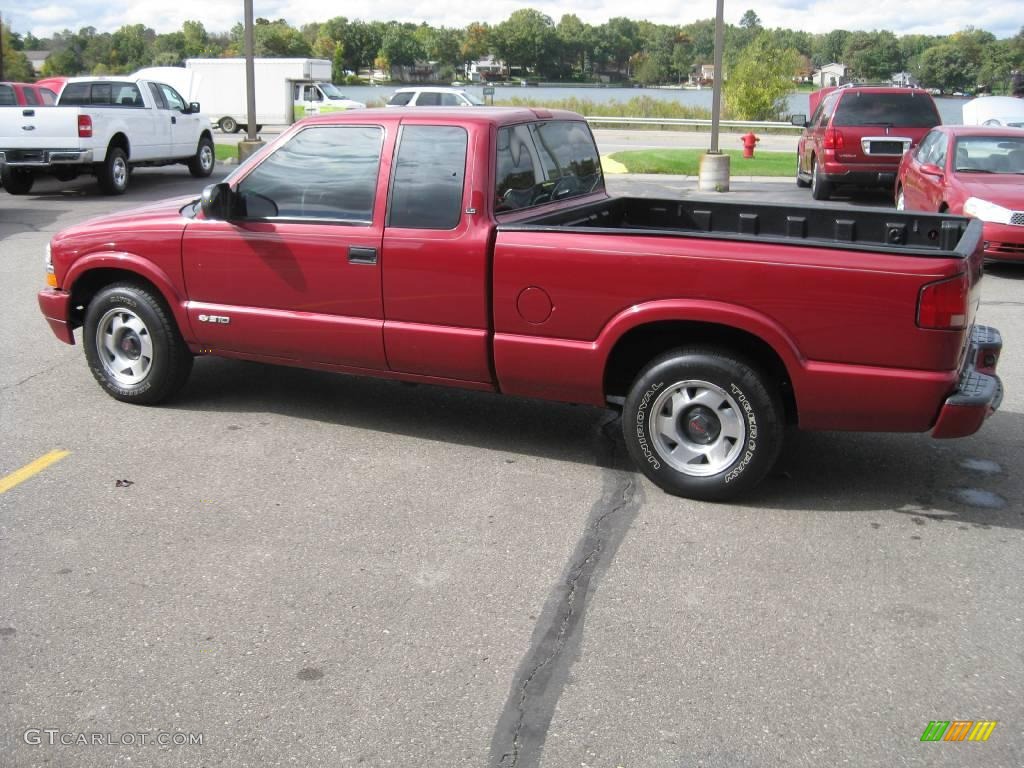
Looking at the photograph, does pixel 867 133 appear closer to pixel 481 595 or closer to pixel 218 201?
pixel 218 201

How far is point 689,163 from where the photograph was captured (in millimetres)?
23828

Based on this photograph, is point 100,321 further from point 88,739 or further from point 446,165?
point 88,739

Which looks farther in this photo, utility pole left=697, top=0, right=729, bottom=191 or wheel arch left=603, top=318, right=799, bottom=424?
utility pole left=697, top=0, right=729, bottom=191

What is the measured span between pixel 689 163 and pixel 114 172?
12181mm

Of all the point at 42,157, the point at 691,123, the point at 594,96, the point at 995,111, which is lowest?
the point at 42,157

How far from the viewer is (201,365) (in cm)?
769

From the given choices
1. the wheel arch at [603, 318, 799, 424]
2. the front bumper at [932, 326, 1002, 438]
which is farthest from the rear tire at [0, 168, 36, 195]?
the front bumper at [932, 326, 1002, 438]

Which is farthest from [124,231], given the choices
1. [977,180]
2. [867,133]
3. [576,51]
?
[576,51]

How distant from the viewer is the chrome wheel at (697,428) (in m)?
5.12

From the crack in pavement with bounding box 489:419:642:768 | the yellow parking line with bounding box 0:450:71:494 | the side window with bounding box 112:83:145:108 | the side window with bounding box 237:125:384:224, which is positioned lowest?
the crack in pavement with bounding box 489:419:642:768

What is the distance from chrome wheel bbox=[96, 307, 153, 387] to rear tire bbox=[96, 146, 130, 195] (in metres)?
12.7

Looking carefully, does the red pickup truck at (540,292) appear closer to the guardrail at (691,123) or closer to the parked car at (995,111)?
the parked car at (995,111)

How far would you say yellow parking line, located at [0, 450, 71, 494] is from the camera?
5372 mm

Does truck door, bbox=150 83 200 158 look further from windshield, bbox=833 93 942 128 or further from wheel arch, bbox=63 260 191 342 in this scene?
wheel arch, bbox=63 260 191 342
